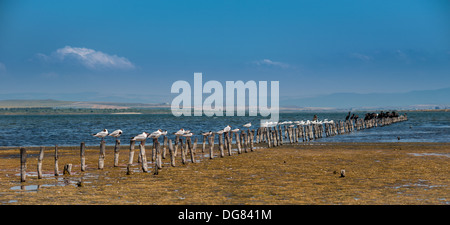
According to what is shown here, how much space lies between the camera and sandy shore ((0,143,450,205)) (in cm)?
1423

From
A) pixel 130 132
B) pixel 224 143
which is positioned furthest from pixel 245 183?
pixel 130 132

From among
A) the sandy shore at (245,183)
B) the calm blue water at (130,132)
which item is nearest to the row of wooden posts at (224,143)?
the sandy shore at (245,183)

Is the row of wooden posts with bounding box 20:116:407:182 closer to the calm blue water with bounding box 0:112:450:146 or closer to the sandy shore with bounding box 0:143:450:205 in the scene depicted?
the sandy shore with bounding box 0:143:450:205

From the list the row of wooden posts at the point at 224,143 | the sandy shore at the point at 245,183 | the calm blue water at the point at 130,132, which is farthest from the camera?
the calm blue water at the point at 130,132

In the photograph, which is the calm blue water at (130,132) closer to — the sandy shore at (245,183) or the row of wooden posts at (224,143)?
the row of wooden posts at (224,143)

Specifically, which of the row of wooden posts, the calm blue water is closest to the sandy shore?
the row of wooden posts

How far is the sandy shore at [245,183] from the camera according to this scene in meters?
14.2

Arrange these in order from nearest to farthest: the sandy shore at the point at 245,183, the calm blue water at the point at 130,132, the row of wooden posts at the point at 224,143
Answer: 1. the sandy shore at the point at 245,183
2. the row of wooden posts at the point at 224,143
3. the calm blue water at the point at 130,132

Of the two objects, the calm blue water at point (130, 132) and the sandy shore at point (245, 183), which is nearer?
the sandy shore at point (245, 183)

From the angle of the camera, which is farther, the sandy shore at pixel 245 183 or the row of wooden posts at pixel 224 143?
the row of wooden posts at pixel 224 143

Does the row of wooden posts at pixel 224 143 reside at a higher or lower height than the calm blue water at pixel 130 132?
higher
